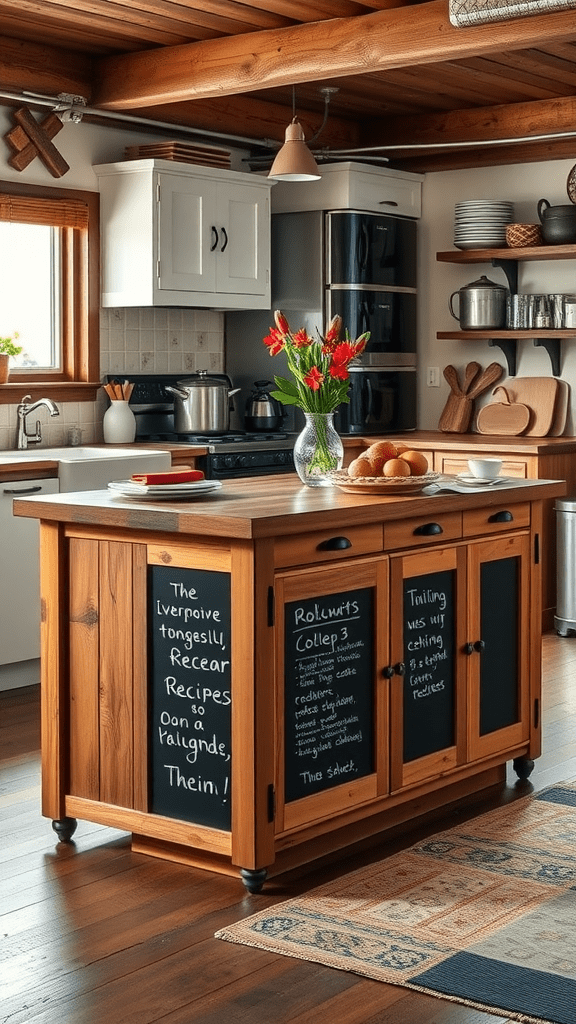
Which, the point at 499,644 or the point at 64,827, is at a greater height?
the point at 499,644

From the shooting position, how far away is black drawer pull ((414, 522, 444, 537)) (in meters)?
3.70

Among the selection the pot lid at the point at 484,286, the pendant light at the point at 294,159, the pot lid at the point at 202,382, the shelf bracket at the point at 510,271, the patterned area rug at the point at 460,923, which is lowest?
the patterned area rug at the point at 460,923

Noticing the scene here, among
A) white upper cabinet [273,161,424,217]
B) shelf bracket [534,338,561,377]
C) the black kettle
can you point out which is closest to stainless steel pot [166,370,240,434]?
the black kettle

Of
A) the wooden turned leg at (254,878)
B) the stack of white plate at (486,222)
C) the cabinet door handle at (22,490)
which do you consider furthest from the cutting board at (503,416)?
the wooden turned leg at (254,878)

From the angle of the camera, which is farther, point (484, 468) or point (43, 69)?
point (43, 69)

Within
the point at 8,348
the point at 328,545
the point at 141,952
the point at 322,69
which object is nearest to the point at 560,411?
the point at 322,69

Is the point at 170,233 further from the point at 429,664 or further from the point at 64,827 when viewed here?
the point at 64,827

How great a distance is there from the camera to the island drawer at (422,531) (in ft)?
11.8

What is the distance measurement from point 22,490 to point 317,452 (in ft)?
5.79

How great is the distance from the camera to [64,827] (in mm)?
3607

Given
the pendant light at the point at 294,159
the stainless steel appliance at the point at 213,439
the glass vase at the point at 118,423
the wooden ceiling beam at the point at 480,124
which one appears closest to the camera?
the pendant light at the point at 294,159

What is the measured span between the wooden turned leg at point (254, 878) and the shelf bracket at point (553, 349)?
4.59m

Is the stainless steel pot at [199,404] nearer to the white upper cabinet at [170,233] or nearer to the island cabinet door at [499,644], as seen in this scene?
the white upper cabinet at [170,233]

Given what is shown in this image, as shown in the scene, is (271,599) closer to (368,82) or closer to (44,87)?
(44,87)
